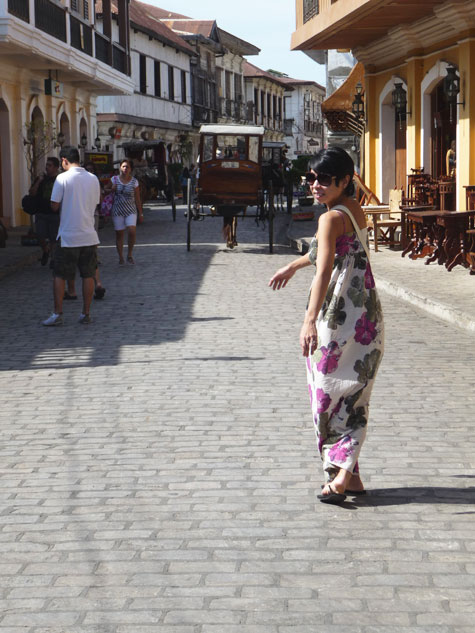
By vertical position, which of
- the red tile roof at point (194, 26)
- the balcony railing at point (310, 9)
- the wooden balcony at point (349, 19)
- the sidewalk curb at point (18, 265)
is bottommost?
the sidewalk curb at point (18, 265)

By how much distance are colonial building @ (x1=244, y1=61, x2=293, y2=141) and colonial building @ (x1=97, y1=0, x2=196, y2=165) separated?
18868 mm

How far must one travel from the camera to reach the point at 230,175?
20.0 meters

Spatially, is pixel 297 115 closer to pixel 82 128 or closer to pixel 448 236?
pixel 82 128

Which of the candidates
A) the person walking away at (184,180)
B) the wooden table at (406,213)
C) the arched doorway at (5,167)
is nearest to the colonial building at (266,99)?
the person walking away at (184,180)

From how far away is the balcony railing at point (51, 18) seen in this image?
22156 millimetres

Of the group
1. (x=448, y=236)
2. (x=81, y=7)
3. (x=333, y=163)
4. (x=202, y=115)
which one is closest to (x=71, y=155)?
(x=448, y=236)

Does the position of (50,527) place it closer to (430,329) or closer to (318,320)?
(318,320)

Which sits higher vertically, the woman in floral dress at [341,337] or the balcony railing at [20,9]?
the balcony railing at [20,9]

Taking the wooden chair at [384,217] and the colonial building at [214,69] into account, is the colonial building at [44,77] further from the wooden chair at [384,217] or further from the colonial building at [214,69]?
the colonial building at [214,69]

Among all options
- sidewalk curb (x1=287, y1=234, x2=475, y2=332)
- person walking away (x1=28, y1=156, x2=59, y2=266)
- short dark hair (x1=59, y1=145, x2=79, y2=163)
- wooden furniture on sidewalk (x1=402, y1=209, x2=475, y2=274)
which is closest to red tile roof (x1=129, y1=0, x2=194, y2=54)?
wooden furniture on sidewalk (x1=402, y1=209, x2=475, y2=274)

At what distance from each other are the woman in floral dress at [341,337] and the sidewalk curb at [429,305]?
5452 millimetres

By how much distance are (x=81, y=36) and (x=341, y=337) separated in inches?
911

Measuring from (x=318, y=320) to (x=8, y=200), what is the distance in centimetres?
2160

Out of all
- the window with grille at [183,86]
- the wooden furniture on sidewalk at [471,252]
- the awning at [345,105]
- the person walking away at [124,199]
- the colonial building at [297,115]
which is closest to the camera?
the wooden furniture on sidewalk at [471,252]
